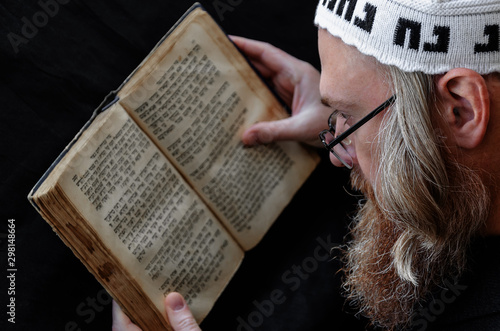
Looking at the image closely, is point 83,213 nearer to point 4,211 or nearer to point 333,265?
point 4,211

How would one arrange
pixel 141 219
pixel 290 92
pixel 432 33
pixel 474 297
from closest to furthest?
pixel 432 33 < pixel 141 219 < pixel 474 297 < pixel 290 92

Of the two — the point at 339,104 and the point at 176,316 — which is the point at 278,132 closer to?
the point at 339,104

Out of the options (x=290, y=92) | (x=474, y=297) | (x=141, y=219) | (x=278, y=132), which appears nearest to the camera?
(x=141, y=219)

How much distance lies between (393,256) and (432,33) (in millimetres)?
539

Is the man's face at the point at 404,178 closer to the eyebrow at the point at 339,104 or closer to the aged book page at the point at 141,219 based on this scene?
the eyebrow at the point at 339,104

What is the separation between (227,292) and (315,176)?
1.40ft

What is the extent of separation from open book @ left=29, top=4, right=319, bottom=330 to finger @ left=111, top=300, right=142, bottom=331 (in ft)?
0.06

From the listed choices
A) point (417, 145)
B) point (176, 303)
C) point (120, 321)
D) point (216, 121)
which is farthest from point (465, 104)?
point (120, 321)

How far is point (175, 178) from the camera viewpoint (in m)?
1.16

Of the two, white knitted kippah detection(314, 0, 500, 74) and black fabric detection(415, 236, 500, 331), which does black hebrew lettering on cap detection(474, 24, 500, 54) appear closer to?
white knitted kippah detection(314, 0, 500, 74)

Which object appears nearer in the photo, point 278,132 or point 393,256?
point 393,256

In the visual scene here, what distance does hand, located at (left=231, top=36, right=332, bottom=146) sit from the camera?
4.38 ft

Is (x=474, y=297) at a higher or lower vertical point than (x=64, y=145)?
lower

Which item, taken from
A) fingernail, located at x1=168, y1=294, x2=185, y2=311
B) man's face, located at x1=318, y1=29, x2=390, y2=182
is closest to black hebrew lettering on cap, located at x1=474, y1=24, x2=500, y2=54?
man's face, located at x1=318, y1=29, x2=390, y2=182
